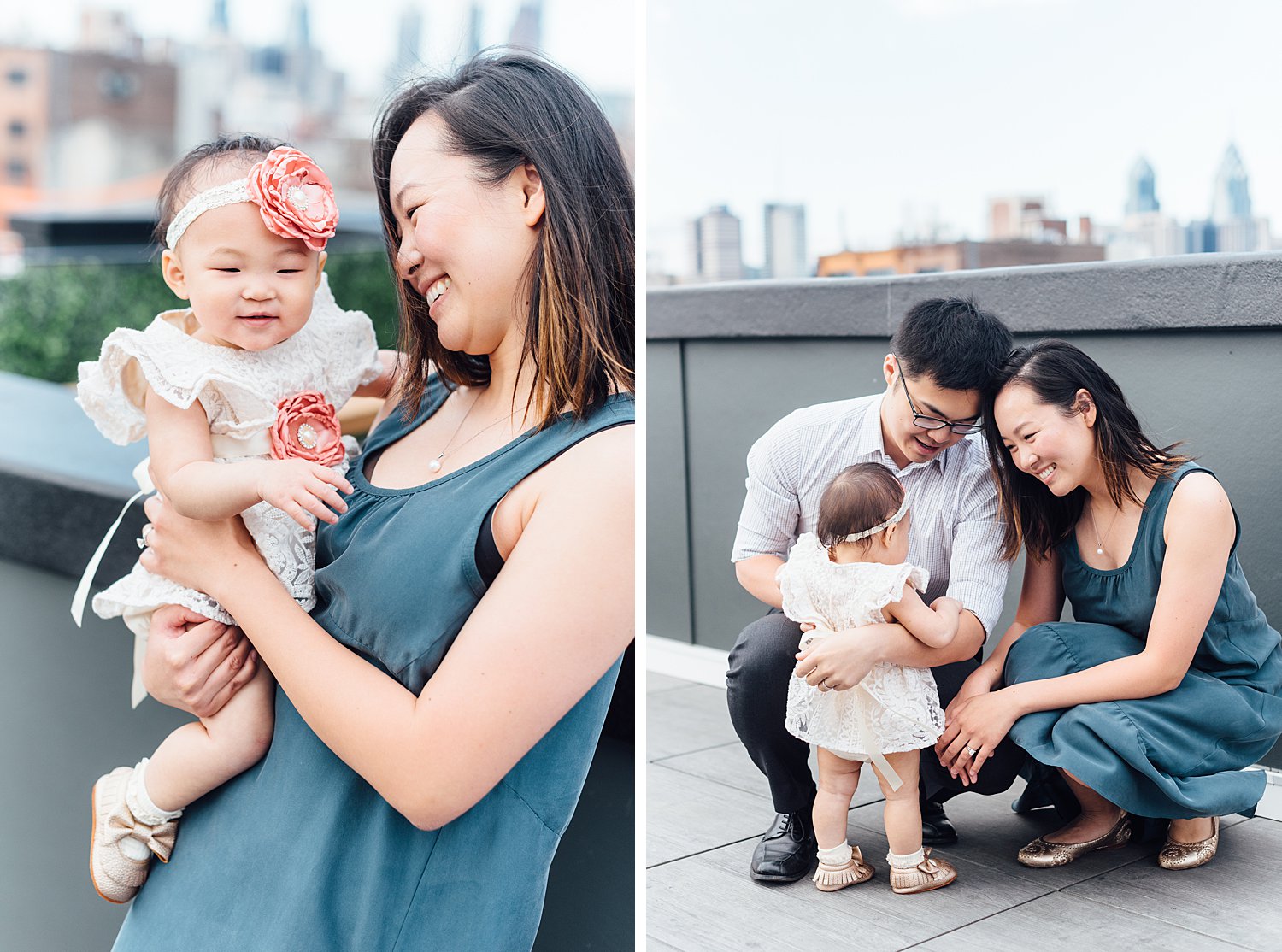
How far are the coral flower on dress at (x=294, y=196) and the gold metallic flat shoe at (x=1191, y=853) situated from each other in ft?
4.87

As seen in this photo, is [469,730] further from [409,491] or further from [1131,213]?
[1131,213]

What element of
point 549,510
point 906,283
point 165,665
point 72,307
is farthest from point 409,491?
point 72,307

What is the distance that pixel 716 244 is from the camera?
218cm

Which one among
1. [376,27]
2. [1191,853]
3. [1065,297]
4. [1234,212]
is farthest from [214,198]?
[376,27]

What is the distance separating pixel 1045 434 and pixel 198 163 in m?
1.14

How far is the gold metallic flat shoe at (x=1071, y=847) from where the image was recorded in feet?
5.83

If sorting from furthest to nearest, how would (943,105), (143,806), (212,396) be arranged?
(943,105), (143,806), (212,396)

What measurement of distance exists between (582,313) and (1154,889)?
3.86ft

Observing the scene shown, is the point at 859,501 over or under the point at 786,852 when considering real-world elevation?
over

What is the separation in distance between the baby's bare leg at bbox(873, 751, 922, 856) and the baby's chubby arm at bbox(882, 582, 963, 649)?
0.20m

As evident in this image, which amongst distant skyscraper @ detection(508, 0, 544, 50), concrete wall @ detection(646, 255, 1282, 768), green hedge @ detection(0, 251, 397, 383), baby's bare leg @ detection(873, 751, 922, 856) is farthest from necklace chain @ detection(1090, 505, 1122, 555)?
green hedge @ detection(0, 251, 397, 383)

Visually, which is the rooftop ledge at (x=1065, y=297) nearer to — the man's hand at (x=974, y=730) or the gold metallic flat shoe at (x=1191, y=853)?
the man's hand at (x=974, y=730)

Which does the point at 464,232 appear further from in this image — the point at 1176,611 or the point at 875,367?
the point at 1176,611

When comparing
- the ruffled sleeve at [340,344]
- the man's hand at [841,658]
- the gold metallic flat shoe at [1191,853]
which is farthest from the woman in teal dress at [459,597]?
the gold metallic flat shoe at [1191,853]
